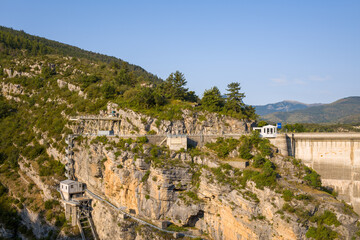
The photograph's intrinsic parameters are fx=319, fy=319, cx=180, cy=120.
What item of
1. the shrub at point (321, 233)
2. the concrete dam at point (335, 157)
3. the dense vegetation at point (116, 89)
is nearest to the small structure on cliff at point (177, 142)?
the dense vegetation at point (116, 89)

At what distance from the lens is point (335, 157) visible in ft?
145

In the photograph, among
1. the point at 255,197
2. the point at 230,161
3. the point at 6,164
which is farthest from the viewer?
the point at 6,164

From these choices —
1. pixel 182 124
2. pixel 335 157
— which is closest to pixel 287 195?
pixel 335 157

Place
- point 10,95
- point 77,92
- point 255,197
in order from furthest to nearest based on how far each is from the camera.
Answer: point 10,95
point 77,92
point 255,197

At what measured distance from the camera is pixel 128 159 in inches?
1825

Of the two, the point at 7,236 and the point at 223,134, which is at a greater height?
the point at 223,134

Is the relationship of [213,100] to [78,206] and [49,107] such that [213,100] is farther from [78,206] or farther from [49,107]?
[49,107]

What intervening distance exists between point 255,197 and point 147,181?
50.3 feet

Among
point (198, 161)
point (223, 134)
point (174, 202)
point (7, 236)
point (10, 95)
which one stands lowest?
point (7, 236)

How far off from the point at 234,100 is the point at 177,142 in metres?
14.8

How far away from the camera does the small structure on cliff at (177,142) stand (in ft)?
156

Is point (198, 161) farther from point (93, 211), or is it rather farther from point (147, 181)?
point (93, 211)

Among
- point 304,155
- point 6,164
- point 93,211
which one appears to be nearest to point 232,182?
point 304,155

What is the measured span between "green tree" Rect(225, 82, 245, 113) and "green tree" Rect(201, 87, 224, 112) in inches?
55.5
